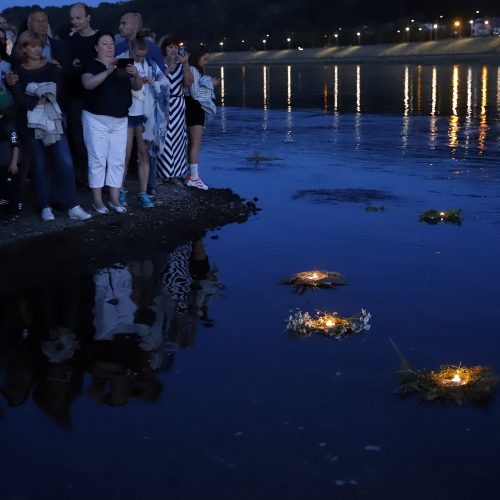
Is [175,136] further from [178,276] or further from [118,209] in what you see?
[178,276]

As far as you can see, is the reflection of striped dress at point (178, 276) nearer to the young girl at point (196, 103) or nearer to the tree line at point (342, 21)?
the young girl at point (196, 103)

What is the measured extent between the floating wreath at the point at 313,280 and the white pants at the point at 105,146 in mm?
2476

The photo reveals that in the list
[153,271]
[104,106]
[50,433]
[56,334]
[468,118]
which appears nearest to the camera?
[50,433]

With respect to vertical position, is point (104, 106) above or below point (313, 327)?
above

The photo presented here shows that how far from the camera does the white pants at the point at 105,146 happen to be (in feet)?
28.1

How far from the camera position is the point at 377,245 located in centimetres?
856

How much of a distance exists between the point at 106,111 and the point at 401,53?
96.2 metres

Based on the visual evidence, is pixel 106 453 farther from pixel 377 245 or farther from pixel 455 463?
pixel 377 245

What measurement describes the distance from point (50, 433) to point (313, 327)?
2.24 meters

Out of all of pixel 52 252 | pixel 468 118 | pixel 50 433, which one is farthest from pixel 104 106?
pixel 468 118

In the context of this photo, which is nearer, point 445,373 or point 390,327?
point 445,373

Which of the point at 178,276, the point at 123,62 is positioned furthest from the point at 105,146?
the point at 178,276

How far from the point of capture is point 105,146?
28.4 feet

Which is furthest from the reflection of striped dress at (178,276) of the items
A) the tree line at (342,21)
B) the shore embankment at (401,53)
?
the tree line at (342,21)
